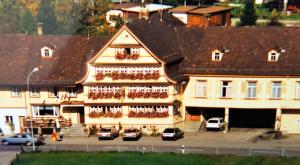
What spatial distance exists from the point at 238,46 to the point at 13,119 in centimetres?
2839

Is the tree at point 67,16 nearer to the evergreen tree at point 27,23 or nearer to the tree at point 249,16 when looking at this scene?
the evergreen tree at point 27,23

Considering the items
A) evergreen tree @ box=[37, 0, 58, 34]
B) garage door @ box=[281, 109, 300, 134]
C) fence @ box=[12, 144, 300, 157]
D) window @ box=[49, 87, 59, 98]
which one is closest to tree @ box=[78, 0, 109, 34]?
evergreen tree @ box=[37, 0, 58, 34]

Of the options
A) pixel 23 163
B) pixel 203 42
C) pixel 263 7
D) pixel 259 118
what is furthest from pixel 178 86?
pixel 263 7

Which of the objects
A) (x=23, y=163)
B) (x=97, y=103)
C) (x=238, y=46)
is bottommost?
(x=23, y=163)

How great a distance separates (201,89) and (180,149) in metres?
9.54

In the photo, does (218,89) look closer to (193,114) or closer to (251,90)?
(251,90)

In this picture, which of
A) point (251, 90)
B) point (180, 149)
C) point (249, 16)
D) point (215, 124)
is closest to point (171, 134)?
point (180, 149)

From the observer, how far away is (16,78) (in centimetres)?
5831

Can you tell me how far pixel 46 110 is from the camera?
58844 mm

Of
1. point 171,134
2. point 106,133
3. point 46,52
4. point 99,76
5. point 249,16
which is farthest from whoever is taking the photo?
point 249,16

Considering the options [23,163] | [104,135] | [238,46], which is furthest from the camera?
[238,46]

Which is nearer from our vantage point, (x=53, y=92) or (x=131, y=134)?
(x=131, y=134)

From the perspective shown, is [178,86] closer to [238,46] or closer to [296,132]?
[238,46]

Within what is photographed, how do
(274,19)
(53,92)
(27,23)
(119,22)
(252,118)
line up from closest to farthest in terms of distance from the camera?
(53,92)
(252,118)
(119,22)
(274,19)
(27,23)
